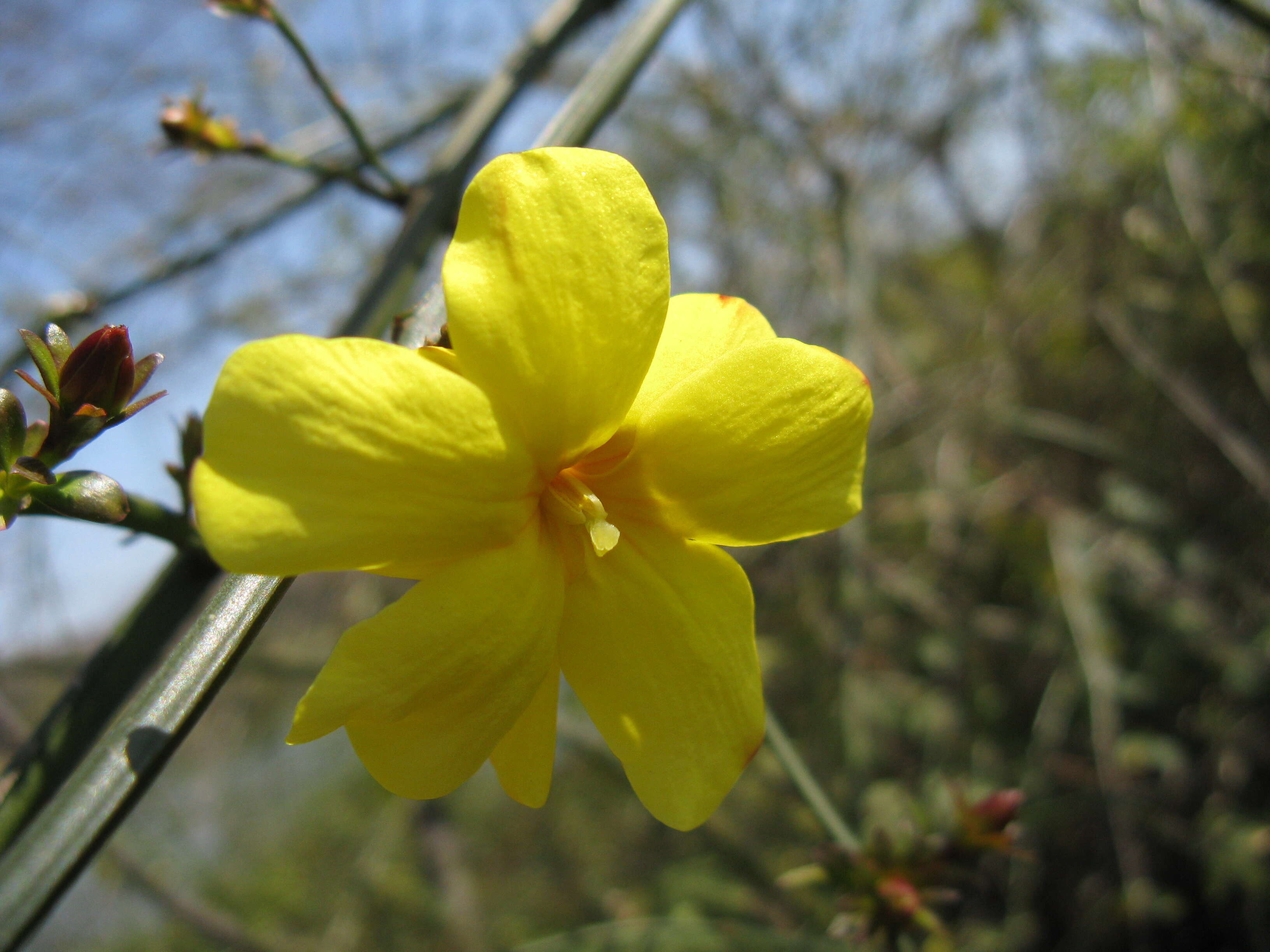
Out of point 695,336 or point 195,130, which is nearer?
point 695,336

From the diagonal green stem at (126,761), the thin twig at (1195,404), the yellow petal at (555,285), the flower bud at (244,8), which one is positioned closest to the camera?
the diagonal green stem at (126,761)

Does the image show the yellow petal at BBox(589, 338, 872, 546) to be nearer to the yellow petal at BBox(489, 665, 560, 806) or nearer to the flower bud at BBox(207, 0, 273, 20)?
the yellow petal at BBox(489, 665, 560, 806)

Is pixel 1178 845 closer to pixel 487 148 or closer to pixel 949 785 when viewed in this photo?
pixel 949 785

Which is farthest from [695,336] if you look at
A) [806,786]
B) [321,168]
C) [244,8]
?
[244,8]

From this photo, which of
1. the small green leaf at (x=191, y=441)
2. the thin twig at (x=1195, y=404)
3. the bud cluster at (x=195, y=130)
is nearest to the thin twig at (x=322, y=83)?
the bud cluster at (x=195, y=130)

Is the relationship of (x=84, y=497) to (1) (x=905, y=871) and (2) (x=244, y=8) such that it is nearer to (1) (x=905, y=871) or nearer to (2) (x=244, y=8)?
(2) (x=244, y=8)

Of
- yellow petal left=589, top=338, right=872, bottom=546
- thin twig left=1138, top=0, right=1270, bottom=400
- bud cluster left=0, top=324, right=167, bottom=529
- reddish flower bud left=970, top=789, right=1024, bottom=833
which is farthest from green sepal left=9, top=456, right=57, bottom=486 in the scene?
thin twig left=1138, top=0, right=1270, bottom=400

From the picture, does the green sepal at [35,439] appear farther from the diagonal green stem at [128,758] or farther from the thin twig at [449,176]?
the thin twig at [449,176]
